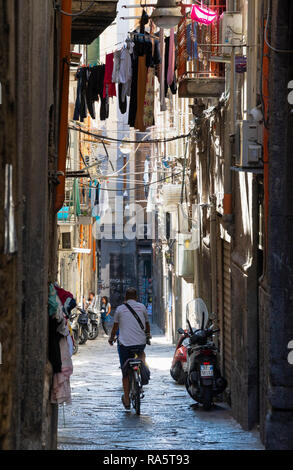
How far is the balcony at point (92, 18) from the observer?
13.3 m

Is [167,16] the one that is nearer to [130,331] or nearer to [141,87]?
[141,87]

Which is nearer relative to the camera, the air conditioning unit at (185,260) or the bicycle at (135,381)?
the bicycle at (135,381)

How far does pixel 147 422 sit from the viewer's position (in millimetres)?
11758

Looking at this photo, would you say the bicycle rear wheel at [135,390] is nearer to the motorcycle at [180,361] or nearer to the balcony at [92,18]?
the motorcycle at [180,361]

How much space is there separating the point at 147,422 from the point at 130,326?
4.32ft

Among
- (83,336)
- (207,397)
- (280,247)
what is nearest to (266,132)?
(280,247)

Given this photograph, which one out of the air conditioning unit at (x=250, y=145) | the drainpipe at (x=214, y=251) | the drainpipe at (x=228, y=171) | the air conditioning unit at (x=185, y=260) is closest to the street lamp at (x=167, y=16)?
the drainpipe at (x=228, y=171)

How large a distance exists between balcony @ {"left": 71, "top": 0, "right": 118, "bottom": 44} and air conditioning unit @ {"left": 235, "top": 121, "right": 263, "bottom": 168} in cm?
353

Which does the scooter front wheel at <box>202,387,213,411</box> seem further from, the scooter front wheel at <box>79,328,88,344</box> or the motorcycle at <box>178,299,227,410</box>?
the scooter front wheel at <box>79,328,88,344</box>

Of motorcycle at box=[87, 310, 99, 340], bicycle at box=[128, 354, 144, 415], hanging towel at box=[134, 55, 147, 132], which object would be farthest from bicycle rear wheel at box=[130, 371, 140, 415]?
motorcycle at box=[87, 310, 99, 340]

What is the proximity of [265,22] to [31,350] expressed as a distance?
462 centimetres

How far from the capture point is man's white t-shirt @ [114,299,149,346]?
12336mm

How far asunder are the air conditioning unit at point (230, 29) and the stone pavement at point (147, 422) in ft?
17.3

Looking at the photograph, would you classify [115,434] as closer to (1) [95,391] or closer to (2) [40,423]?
(2) [40,423]
